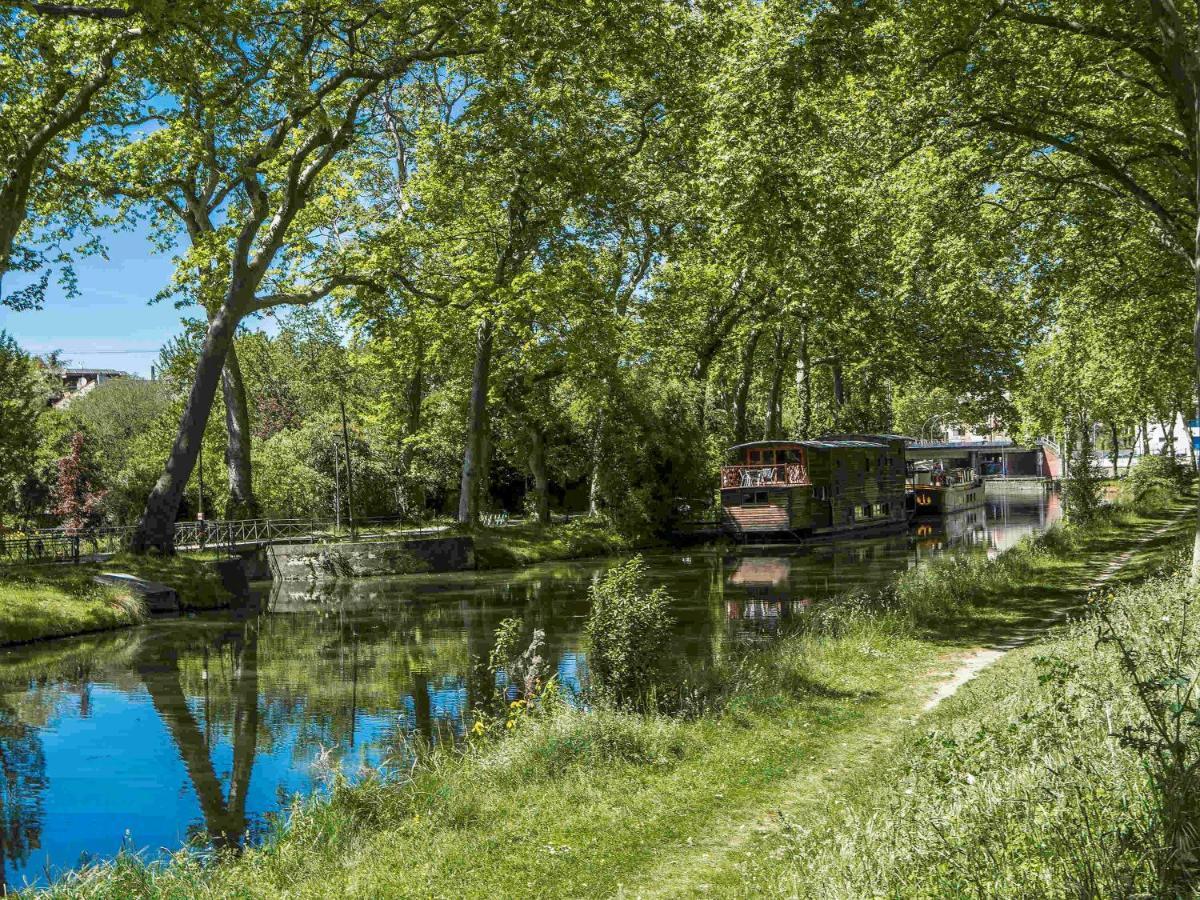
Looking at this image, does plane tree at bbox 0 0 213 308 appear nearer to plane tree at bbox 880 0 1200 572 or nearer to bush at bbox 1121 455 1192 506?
plane tree at bbox 880 0 1200 572

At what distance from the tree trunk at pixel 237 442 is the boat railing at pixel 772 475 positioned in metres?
19.8

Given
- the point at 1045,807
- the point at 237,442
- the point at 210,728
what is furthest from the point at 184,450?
the point at 1045,807

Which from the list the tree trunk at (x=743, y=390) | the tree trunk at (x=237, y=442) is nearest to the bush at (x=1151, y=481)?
the tree trunk at (x=743, y=390)

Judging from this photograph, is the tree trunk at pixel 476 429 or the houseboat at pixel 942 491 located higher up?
the tree trunk at pixel 476 429

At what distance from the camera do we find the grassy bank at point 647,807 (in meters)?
7.25

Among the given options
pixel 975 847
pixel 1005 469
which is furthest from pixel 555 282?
pixel 1005 469

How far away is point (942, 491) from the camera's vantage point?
60.0 metres

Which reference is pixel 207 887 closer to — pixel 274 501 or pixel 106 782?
pixel 106 782

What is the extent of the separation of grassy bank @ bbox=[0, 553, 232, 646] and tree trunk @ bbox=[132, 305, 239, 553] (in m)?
0.78

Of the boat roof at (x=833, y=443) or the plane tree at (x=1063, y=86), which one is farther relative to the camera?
the boat roof at (x=833, y=443)

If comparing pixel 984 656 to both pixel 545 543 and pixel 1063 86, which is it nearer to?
pixel 1063 86

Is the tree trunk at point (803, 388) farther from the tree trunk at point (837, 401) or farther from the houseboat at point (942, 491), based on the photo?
the houseboat at point (942, 491)

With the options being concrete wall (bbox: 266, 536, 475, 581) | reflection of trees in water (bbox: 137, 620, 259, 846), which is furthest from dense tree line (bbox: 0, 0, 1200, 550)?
reflection of trees in water (bbox: 137, 620, 259, 846)

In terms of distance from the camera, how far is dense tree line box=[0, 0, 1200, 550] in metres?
19.5
